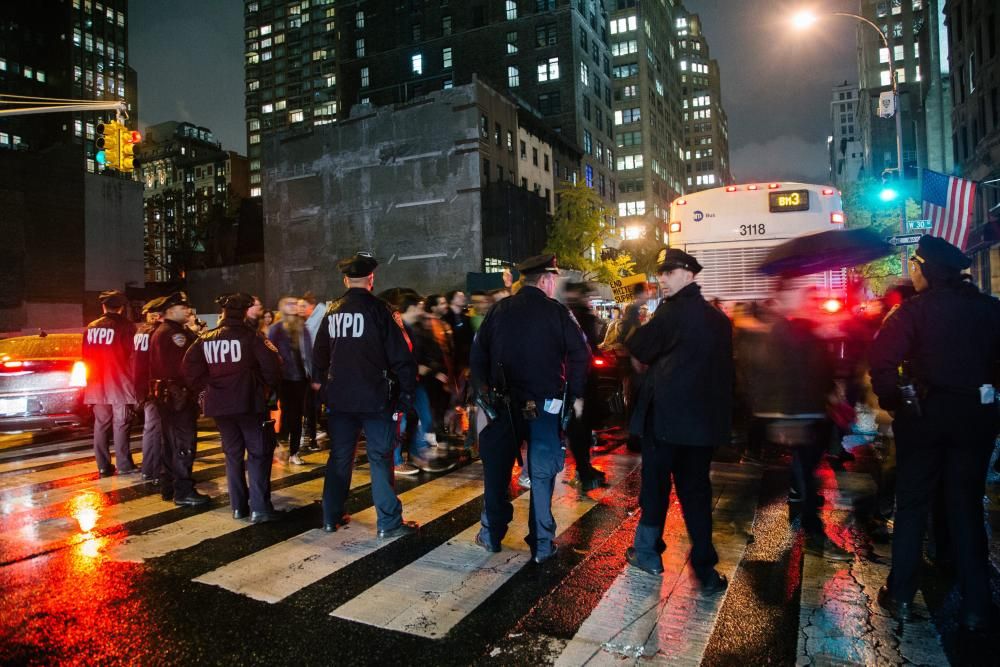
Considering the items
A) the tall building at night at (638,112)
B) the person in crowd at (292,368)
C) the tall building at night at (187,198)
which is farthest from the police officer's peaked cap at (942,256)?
the tall building at night at (638,112)

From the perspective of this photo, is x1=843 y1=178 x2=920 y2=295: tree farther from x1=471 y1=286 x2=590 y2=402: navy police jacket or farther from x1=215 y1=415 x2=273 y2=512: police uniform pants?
x1=215 y1=415 x2=273 y2=512: police uniform pants

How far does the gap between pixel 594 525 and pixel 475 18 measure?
64.7 m

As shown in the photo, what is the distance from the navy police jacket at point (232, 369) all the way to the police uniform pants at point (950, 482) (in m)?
4.61

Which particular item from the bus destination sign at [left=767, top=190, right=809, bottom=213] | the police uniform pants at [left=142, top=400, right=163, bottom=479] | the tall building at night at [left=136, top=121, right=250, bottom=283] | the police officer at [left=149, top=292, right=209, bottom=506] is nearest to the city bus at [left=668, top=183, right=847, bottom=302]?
the bus destination sign at [left=767, top=190, right=809, bottom=213]

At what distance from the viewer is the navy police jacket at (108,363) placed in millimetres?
7344

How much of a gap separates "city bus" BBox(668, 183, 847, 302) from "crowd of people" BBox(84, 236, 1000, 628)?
4511 millimetres

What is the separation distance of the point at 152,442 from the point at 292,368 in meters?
1.90

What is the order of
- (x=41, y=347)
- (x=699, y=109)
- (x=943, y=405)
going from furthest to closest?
(x=699, y=109)
(x=41, y=347)
(x=943, y=405)

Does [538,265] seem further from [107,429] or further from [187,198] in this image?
[187,198]

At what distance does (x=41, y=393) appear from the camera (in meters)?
9.79

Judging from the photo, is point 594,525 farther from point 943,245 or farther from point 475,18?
point 475,18

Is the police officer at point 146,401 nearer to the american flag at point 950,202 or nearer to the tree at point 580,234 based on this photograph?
the american flag at point 950,202

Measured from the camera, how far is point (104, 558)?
15.4 ft

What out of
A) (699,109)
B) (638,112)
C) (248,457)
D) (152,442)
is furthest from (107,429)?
(699,109)
